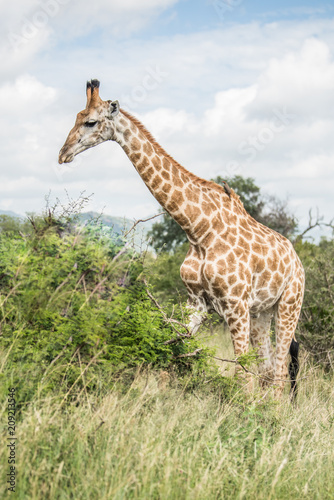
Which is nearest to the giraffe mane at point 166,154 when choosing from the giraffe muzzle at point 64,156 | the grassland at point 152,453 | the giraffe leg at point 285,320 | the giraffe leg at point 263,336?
the giraffe muzzle at point 64,156

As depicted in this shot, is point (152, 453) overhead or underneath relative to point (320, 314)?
underneath

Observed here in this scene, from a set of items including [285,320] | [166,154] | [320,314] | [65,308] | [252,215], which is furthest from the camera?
[252,215]

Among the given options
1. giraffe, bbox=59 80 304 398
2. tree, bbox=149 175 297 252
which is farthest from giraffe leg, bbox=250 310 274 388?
tree, bbox=149 175 297 252

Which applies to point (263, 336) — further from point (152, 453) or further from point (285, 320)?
point (152, 453)

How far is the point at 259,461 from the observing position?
402cm

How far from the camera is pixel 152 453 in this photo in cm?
360

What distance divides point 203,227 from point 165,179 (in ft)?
2.19

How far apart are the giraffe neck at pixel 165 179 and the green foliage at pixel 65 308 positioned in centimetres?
126

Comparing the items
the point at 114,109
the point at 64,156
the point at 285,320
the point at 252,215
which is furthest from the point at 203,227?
the point at 252,215

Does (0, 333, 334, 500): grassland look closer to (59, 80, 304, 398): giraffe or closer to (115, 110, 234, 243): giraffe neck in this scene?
(59, 80, 304, 398): giraffe

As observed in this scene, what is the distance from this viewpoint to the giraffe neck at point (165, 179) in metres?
5.79

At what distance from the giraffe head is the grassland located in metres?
2.28

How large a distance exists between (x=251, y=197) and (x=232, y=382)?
2530 centimetres

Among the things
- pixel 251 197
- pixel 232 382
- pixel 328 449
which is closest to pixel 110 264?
pixel 232 382
